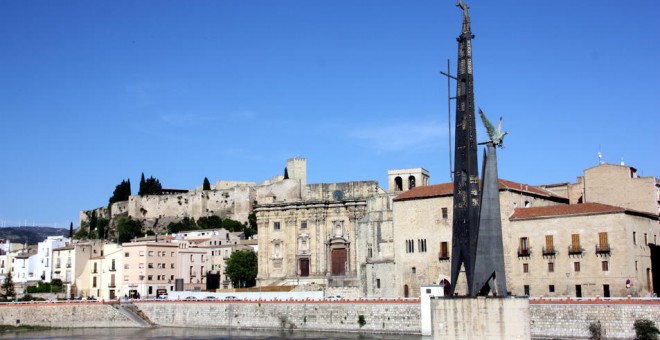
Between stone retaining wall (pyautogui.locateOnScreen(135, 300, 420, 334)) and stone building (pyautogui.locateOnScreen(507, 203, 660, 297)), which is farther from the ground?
stone building (pyautogui.locateOnScreen(507, 203, 660, 297))

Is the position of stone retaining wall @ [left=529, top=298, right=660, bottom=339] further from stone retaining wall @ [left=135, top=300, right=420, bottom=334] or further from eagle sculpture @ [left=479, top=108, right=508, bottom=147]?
eagle sculpture @ [left=479, top=108, right=508, bottom=147]

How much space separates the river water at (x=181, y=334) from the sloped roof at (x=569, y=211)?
35.4ft

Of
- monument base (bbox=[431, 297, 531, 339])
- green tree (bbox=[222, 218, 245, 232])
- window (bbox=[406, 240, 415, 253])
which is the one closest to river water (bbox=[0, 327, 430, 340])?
window (bbox=[406, 240, 415, 253])

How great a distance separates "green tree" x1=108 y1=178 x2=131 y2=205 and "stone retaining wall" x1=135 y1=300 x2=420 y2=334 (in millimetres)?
75800

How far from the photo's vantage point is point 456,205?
26.8m

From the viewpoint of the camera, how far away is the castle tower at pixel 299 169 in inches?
3858

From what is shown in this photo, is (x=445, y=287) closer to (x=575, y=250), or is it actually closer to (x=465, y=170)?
(x=575, y=250)

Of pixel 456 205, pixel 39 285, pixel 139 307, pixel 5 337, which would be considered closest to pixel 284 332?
pixel 139 307

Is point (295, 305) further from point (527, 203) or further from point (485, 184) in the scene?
point (485, 184)

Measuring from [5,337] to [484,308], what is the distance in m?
44.9

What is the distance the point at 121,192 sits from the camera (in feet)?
457

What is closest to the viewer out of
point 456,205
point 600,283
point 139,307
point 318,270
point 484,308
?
point 484,308

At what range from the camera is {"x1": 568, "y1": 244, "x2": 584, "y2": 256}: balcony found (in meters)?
48.6

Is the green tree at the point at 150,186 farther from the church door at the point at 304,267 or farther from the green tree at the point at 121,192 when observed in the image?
the church door at the point at 304,267
